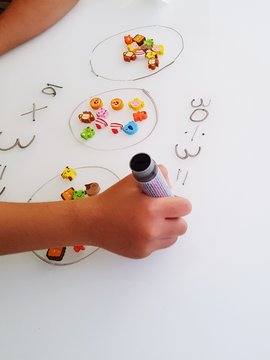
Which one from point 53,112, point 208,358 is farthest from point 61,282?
point 53,112

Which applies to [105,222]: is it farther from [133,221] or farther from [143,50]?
[143,50]

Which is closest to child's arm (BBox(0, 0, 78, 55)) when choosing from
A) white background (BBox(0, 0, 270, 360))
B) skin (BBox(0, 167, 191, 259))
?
white background (BBox(0, 0, 270, 360))

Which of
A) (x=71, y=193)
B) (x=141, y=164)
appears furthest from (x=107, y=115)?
(x=141, y=164)

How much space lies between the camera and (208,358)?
380 millimetres

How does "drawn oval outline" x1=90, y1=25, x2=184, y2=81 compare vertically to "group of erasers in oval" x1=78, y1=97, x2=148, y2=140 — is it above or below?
above

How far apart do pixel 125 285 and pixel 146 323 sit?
0.18ft

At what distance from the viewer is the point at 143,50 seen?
676 mm

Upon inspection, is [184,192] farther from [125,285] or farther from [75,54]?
[75,54]

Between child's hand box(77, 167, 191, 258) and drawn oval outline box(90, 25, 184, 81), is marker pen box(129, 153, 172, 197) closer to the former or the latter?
child's hand box(77, 167, 191, 258)

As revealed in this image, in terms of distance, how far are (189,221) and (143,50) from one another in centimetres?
37

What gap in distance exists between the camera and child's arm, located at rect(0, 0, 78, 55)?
2.51 ft

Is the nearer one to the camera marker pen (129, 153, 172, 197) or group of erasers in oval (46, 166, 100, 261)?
marker pen (129, 153, 172, 197)

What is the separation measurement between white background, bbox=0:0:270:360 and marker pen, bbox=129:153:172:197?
0.08 metres

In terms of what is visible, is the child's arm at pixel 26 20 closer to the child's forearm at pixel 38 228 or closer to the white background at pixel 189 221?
the white background at pixel 189 221
